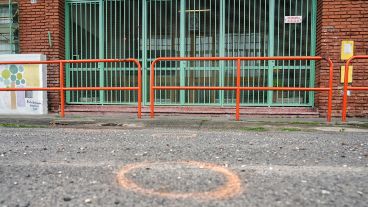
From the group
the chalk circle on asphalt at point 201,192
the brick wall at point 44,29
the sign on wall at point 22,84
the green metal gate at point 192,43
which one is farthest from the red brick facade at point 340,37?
the sign on wall at point 22,84

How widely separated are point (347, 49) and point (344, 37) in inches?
10.6

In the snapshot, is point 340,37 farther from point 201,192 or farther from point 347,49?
point 201,192

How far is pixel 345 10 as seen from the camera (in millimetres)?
7098

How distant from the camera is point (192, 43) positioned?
7961mm

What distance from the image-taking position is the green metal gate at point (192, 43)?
761 centimetres

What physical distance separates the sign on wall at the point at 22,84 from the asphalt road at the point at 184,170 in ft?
11.7

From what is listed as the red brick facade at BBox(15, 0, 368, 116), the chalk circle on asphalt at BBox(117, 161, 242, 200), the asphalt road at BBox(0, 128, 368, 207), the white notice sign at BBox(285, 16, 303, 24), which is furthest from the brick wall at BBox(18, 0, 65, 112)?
the red brick facade at BBox(15, 0, 368, 116)

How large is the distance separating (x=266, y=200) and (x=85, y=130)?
11.4 ft

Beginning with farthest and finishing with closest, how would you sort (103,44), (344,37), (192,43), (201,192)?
(103,44) < (192,43) < (344,37) < (201,192)

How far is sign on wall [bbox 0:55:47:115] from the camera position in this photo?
758 centimetres

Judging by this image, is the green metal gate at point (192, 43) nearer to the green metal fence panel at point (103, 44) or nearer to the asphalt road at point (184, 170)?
the green metal fence panel at point (103, 44)

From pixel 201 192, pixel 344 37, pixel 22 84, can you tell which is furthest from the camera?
pixel 22 84

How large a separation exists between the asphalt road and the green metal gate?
3505 mm

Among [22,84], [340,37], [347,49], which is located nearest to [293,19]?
[340,37]
